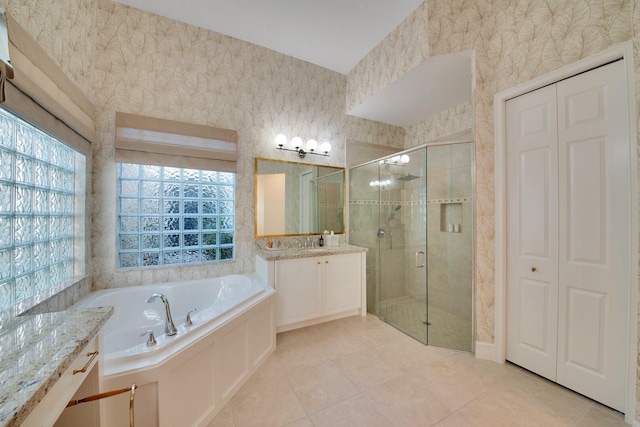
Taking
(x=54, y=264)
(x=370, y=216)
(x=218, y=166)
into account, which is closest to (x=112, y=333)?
(x=54, y=264)

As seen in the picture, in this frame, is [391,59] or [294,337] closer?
[294,337]

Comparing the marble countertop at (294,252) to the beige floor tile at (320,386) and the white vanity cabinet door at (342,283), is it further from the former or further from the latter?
the beige floor tile at (320,386)

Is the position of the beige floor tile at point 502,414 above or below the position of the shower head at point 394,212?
below

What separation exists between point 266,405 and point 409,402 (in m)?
0.95

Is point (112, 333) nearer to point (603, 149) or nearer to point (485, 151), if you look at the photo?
point (485, 151)

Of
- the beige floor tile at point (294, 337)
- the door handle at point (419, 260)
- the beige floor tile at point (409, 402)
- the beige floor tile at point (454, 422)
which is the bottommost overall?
the beige floor tile at point (294, 337)

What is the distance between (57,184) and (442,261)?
3607 mm

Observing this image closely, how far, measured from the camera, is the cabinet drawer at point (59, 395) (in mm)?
565

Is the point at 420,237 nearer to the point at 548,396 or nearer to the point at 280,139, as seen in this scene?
the point at 548,396

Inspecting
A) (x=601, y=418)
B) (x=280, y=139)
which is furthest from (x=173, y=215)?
(x=601, y=418)

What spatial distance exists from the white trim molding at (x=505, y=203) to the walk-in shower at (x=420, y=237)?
0.81ft

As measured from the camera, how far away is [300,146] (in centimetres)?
299

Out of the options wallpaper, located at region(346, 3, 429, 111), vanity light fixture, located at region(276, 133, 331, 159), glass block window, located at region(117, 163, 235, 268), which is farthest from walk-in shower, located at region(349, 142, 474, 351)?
glass block window, located at region(117, 163, 235, 268)

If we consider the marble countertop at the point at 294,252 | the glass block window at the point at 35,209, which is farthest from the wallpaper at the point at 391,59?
the glass block window at the point at 35,209
